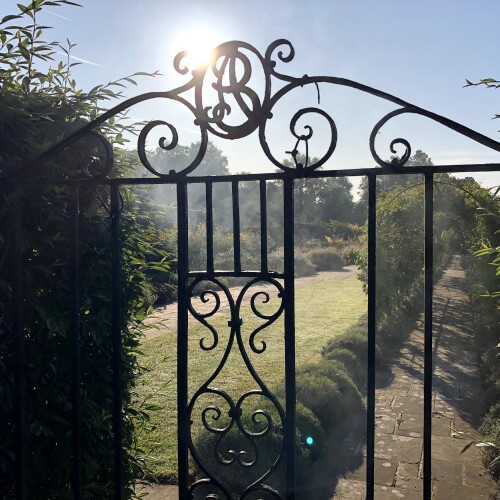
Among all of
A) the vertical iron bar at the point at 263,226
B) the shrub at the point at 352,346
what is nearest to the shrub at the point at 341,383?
the shrub at the point at 352,346

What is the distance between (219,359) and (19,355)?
6.00 metres

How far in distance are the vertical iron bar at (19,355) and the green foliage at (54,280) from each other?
54mm

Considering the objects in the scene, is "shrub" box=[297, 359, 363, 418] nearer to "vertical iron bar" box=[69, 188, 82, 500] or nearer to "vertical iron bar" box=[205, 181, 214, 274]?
"vertical iron bar" box=[69, 188, 82, 500]

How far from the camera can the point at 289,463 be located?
63.2 inches

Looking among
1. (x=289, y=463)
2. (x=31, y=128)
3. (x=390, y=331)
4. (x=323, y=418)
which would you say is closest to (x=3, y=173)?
(x=31, y=128)

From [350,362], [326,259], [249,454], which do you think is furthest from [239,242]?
[326,259]

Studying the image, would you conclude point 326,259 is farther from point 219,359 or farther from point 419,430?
point 419,430

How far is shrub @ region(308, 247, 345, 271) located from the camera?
21891 millimetres

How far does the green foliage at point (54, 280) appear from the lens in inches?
78.4

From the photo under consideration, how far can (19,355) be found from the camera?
5.85 ft

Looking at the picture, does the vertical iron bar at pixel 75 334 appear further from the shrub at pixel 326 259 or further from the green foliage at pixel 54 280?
the shrub at pixel 326 259

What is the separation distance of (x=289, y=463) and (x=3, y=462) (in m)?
1.01

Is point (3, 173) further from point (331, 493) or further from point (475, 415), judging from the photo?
point (475, 415)

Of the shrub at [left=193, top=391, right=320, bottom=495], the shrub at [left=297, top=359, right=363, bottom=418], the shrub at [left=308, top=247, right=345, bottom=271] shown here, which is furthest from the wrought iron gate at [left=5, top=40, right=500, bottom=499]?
the shrub at [left=308, top=247, right=345, bottom=271]
